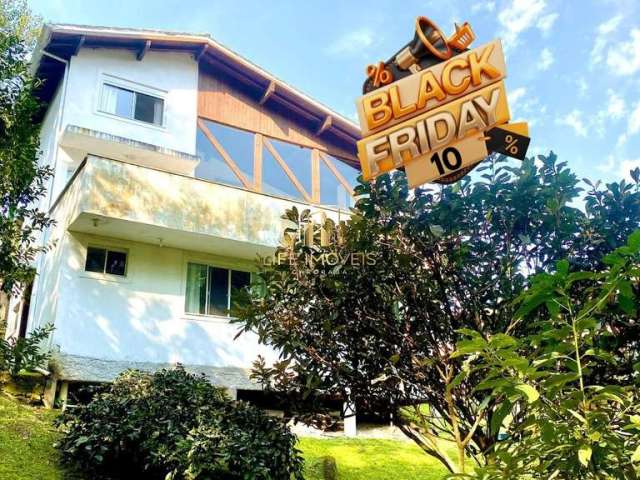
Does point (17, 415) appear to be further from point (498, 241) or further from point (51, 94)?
point (51, 94)

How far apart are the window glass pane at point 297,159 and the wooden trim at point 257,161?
0.45 m

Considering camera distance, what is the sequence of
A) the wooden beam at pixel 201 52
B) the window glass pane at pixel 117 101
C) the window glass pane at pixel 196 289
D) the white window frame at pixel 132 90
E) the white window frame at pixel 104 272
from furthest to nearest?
the wooden beam at pixel 201 52
the window glass pane at pixel 117 101
the white window frame at pixel 132 90
the window glass pane at pixel 196 289
the white window frame at pixel 104 272

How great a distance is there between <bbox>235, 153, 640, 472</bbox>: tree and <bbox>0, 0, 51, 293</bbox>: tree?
15.1 ft

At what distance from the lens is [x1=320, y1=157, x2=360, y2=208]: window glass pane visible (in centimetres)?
1827

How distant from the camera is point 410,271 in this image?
5.74m

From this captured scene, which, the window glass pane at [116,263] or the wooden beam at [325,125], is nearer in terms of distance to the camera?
the window glass pane at [116,263]

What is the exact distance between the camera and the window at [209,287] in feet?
47.1

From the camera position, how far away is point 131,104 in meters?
16.2

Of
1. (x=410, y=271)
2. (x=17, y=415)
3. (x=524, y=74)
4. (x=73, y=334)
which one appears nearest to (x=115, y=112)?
(x=73, y=334)

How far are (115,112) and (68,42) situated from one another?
202 cm

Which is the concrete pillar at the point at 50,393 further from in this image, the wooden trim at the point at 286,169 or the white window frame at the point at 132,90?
the wooden trim at the point at 286,169

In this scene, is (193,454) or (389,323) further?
(193,454)

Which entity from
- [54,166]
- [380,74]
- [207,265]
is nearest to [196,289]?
[207,265]

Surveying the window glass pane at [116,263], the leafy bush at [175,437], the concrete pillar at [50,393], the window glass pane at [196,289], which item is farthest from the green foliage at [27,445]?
the window glass pane at [196,289]
